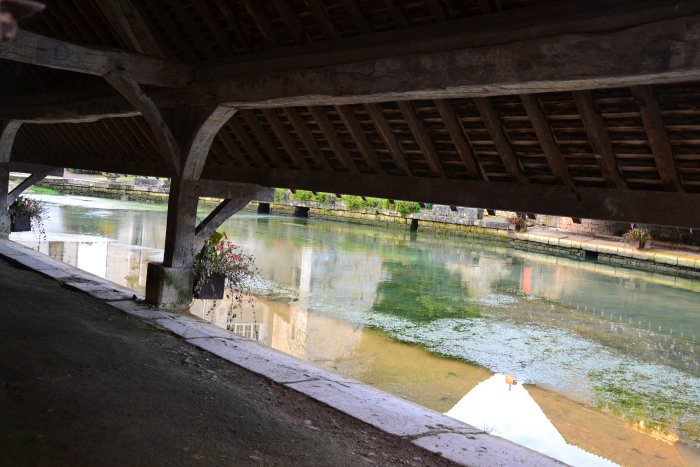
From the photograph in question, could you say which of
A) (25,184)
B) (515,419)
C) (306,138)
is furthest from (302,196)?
(515,419)

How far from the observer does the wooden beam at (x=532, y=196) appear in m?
4.10

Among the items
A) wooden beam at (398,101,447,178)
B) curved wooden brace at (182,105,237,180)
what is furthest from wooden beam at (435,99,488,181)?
curved wooden brace at (182,105,237,180)

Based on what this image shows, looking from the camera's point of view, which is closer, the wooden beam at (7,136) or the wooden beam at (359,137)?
the wooden beam at (359,137)

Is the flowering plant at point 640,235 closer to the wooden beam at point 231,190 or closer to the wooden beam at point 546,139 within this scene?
the wooden beam at point 231,190

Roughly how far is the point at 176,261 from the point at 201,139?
1.35 metres

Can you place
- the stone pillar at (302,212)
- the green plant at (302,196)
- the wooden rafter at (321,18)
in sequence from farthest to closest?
the stone pillar at (302,212), the green plant at (302,196), the wooden rafter at (321,18)

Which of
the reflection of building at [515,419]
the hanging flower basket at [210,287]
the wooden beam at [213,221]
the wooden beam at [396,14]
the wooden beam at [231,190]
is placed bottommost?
the reflection of building at [515,419]

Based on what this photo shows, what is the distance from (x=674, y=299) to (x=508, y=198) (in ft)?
39.0

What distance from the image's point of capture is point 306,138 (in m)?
6.41

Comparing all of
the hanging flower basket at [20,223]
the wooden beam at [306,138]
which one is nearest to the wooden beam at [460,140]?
the wooden beam at [306,138]

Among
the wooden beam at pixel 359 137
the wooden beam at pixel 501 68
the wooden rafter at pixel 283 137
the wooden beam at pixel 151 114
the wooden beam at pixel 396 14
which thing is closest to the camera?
the wooden beam at pixel 501 68

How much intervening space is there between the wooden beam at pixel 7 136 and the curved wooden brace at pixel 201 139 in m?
4.85

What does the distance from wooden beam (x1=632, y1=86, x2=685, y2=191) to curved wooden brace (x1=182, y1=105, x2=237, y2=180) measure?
11.3ft

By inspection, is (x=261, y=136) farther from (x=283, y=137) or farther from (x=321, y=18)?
(x=321, y=18)
